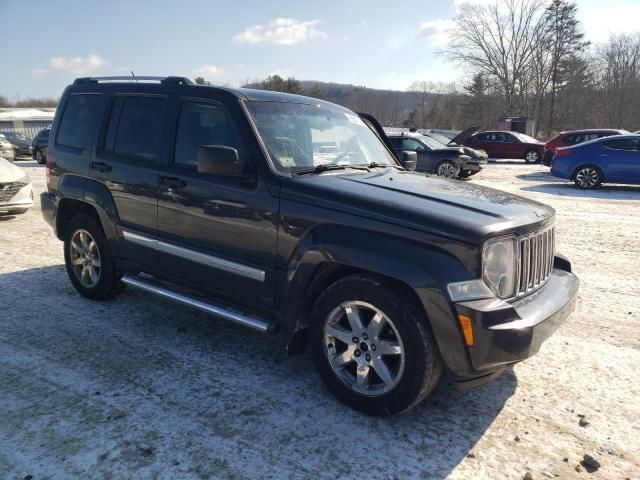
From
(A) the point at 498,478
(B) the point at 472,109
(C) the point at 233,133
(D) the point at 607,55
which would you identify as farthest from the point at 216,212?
(D) the point at 607,55

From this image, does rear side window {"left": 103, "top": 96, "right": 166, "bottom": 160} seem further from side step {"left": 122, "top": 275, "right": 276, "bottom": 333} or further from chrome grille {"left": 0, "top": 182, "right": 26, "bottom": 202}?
chrome grille {"left": 0, "top": 182, "right": 26, "bottom": 202}

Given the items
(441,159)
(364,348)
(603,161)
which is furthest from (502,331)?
(441,159)

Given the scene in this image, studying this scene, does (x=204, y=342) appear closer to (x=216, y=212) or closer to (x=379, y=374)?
(x=216, y=212)

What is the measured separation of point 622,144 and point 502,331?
1403 centimetres

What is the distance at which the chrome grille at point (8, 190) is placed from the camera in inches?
340

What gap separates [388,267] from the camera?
2.85 m

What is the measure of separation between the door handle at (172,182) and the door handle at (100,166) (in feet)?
2.67

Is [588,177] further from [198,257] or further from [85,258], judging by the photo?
[85,258]

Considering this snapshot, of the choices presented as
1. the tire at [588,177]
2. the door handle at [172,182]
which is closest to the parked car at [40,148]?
the tire at [588,177]

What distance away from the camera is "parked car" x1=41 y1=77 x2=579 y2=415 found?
2787 mm

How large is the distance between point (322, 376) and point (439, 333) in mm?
918

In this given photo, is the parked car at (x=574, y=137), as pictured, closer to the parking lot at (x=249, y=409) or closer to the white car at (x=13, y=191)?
the parking lot at (x=249, y=409)

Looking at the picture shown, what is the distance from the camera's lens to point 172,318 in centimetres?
463

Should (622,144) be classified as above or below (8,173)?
above
